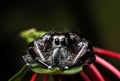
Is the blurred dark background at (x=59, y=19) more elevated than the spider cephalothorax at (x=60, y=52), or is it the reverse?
the spider cephalothorax at (x=60, y=52)

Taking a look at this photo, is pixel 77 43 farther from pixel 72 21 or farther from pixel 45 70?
pixel 72 21

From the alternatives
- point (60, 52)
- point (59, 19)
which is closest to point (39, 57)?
point (60, 52)

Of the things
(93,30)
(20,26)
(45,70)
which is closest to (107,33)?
(93,30)

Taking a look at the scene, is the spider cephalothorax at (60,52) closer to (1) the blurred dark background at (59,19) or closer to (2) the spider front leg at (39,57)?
(2) the spider front leg at (39,57)

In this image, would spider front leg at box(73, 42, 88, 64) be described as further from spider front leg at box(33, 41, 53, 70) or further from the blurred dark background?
the blurred dark background

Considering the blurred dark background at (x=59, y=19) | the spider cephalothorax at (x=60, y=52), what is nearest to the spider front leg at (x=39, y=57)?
the spider cephalothorax at (x=60, y=52)

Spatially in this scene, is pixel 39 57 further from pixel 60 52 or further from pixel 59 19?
pixel 59 19
